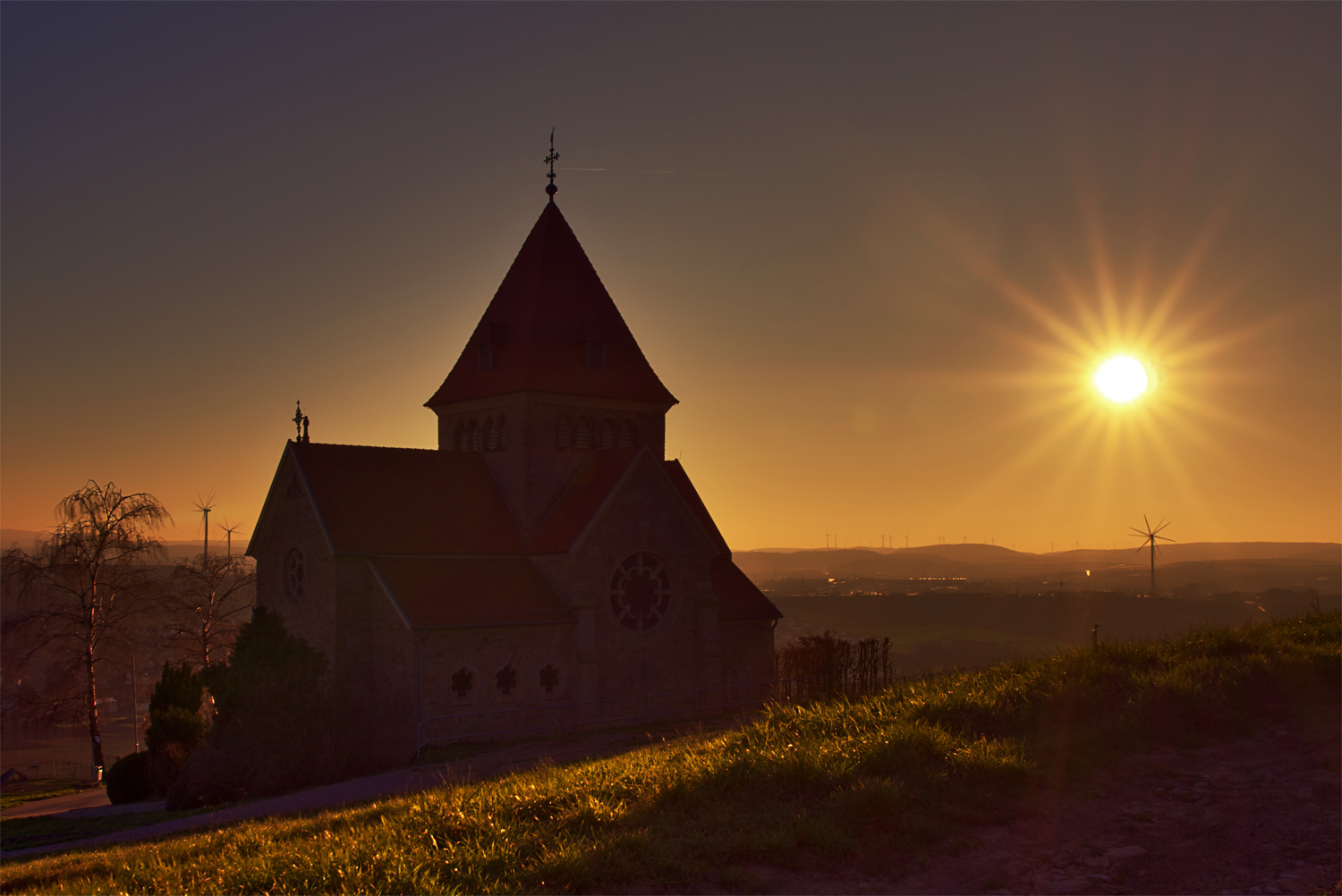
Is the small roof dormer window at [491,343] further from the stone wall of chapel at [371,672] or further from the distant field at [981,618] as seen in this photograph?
the distant field at [981,618]

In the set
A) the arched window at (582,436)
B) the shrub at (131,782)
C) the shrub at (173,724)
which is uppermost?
the arched window at (582,436)

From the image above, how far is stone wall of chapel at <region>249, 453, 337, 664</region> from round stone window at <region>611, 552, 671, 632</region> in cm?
828

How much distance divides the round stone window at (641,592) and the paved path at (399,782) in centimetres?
486

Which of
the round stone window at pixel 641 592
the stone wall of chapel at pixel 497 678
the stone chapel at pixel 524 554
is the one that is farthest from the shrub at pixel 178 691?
the round stone window at pixel 641 592

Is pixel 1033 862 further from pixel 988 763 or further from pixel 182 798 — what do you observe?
pixel 182 798

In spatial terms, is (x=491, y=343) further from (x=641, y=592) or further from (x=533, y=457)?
(x=641, y=592)

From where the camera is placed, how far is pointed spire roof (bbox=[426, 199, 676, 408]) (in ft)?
107

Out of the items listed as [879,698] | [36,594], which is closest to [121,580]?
[36,594]

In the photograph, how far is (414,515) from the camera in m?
29.6

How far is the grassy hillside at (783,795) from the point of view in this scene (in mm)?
8055

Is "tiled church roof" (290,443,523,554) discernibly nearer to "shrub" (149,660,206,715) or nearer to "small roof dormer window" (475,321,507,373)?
"small roof dormer window" (475,321,507,373)

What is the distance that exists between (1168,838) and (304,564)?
26.1m

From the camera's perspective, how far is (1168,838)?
8.45m

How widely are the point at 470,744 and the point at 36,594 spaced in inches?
902
